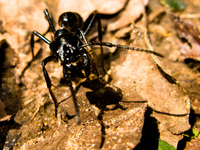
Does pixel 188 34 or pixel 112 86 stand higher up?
pixel 188 34

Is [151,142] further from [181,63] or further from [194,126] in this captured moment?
[181,63]

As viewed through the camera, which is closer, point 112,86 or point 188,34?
point 112,86

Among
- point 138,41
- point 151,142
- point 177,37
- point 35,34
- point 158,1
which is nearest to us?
point 151,142

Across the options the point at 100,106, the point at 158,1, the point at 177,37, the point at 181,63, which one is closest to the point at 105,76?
the point at 100,106

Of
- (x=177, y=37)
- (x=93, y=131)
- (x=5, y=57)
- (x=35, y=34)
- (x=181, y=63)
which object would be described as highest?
(x=35, y=34)

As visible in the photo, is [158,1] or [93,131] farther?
[158,1]

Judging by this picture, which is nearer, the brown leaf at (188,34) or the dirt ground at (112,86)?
the dirt ground at (112,86)

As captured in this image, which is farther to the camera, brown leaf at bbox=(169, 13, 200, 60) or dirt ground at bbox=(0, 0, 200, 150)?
brown leaf at bbox=(169, 13, 200, 60)

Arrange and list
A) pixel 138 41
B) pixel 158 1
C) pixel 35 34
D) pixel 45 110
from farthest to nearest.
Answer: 1. pixel 158 1
2. pixel 35 34
3. pixel 138 41
4. pixel 45 110
